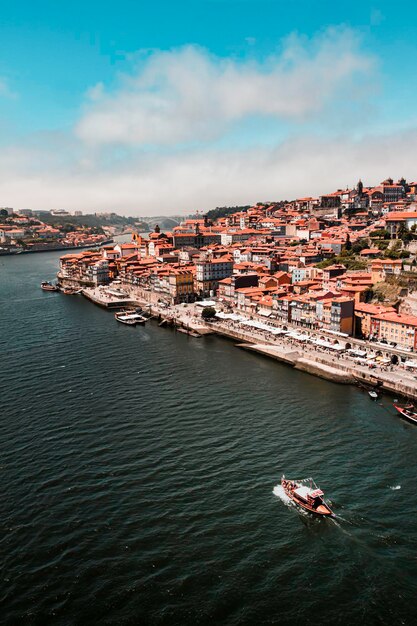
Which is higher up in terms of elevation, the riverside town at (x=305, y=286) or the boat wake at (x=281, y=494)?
the riverside town at (x=305, y=286)

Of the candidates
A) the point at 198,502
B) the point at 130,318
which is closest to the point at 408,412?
the point at 198,502

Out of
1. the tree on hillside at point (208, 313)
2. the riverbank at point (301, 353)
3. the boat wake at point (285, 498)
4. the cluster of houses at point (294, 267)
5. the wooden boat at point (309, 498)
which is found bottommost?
the boat wake at point (285, 498)

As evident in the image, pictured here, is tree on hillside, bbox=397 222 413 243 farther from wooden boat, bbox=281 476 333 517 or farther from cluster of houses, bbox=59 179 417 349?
wooden boat, bbox=281 476 333 517

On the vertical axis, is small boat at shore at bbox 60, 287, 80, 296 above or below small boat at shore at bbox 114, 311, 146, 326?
above

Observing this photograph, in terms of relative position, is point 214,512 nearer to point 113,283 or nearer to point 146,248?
point 113,283

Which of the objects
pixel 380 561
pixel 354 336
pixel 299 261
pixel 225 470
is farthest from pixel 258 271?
pixel 380 561

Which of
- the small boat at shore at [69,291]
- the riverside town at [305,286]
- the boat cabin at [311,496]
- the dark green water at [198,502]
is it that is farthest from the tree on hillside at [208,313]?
the boat cabin at [311,496]

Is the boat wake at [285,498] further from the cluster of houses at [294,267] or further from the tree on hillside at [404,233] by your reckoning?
the tree on hillside at [404,233]

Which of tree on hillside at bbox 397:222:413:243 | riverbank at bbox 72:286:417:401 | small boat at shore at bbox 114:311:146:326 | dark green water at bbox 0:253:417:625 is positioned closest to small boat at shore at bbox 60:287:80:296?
riverbank at bbox 72:286:417:401
